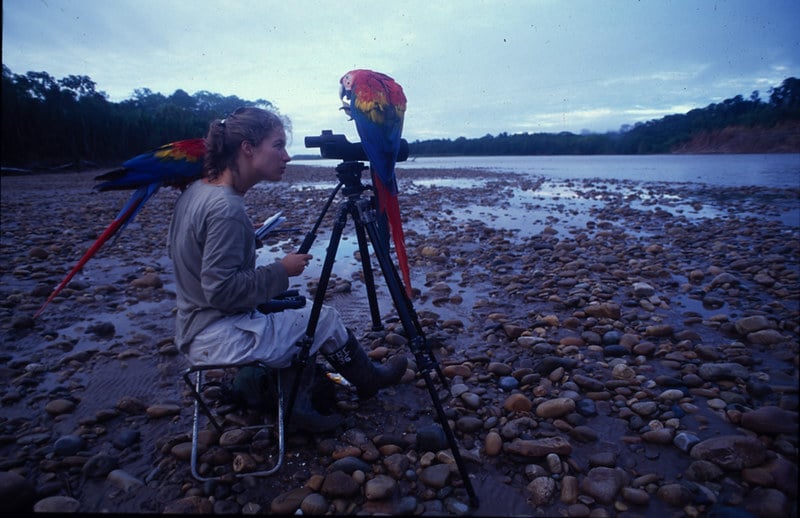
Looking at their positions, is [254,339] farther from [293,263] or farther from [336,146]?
[336,146]

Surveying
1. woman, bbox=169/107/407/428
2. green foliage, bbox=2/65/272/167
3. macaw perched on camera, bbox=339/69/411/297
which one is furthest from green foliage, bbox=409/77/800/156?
green foliage, bbox=2/65/272/167

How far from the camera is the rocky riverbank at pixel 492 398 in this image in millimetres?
1977

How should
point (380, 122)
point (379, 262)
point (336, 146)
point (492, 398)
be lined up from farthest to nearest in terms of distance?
point (492, 398), point (380, 122), point (336, 146), point (379, 262)

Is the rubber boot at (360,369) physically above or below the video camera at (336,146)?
below

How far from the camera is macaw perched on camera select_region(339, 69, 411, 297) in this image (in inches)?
97.7

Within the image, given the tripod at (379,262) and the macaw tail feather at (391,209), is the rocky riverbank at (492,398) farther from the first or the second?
the macaw tail feather at (391,209)

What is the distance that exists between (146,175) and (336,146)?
0.98 meters

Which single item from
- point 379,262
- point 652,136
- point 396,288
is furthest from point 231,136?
point 652,136

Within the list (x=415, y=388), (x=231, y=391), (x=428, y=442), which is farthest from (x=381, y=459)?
(x=231, y=391)

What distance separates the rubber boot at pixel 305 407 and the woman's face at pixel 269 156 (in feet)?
3.57

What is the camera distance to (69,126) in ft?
104

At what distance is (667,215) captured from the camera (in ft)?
31.1

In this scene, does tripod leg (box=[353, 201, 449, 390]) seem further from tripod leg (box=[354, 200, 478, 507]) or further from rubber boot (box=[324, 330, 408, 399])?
rubber boot (box=[324, 330, 408, 399])

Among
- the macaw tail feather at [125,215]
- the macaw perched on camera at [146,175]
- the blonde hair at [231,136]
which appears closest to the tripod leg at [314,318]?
the blonde hair at [231,136]
